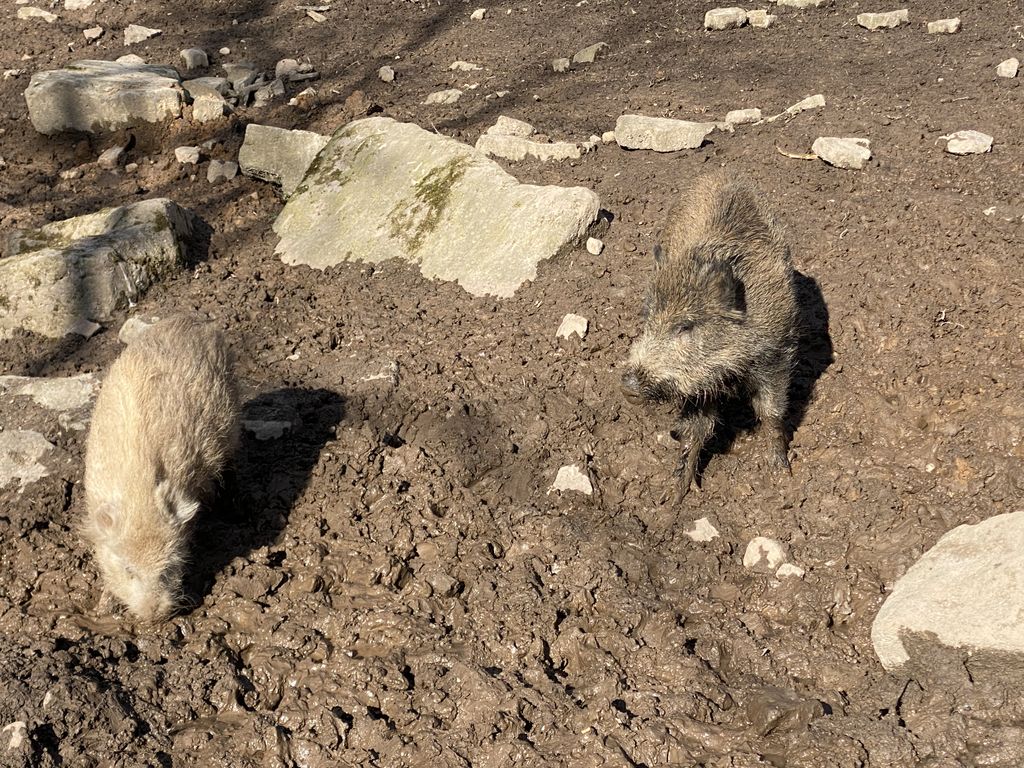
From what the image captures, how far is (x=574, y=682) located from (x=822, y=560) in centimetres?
131

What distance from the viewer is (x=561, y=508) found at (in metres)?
4.45

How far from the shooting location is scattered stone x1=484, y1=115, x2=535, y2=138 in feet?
25.2

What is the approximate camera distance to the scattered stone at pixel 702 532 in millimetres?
4316

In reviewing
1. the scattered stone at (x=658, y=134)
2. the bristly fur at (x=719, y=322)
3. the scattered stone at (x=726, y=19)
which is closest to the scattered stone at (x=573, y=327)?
the bristly fur at (x=719, y=322)

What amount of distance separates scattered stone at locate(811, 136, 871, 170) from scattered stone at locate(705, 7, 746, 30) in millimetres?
3757

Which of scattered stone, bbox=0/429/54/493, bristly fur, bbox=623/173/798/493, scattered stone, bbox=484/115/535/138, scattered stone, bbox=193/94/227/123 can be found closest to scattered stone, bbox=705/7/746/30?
scattered stone, bbox=484/115/535/138

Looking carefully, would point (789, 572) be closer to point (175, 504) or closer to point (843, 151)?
point (175, 504)

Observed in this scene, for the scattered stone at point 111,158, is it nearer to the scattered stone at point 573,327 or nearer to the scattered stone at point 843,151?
the scattered stone at point 573,327

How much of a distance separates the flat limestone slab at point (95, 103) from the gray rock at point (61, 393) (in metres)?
4.19

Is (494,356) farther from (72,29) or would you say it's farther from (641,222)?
(72,29)

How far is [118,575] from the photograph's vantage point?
392 cm

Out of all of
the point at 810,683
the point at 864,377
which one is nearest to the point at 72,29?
the point at 864,377

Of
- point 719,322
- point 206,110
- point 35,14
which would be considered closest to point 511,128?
point 206,110

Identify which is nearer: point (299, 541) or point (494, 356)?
point (299, 541)
